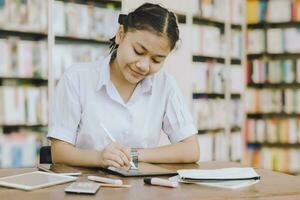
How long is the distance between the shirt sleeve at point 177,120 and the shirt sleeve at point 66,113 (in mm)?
346

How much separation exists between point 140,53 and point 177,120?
335 millimetres

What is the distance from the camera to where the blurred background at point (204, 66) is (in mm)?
3082

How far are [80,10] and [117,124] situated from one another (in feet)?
5.79

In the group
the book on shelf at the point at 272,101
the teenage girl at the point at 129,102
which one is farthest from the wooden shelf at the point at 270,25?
the teenage girl at the point at 129,102

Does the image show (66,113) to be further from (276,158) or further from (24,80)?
(276,158)

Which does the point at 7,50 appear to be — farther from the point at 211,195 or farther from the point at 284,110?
the point at 284,110

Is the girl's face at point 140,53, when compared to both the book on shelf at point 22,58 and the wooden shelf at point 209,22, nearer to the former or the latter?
the book on shelf at point 22,58

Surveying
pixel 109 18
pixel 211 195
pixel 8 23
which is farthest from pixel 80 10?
pixel 211 195

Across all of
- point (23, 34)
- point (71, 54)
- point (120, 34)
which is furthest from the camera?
point (71, 54)

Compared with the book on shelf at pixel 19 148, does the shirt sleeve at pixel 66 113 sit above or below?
above

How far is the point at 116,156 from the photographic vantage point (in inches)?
55.2

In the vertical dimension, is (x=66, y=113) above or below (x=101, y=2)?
below

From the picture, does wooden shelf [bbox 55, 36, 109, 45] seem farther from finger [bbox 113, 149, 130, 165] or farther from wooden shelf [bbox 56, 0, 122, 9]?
finger [bbox 113, 149, 130, 165]

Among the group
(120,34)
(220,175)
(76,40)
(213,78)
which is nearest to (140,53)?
(120,34)
